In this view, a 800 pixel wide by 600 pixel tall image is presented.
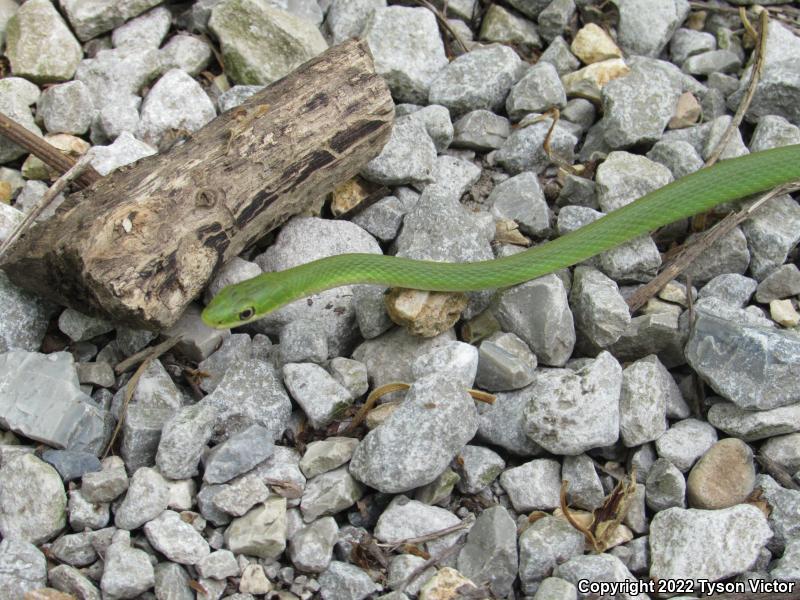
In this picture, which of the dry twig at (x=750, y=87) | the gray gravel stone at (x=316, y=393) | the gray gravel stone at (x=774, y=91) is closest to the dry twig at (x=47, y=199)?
the gray gravel stone at (x=316, y=393)

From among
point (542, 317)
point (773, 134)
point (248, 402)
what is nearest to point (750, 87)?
point (773, 134)

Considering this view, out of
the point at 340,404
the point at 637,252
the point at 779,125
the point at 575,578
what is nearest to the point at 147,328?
the point at 340,404

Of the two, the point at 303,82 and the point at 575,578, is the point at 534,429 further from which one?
the point at 303,82

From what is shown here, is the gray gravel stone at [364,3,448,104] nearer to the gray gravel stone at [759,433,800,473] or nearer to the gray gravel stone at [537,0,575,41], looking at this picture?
the gray gravel stone at [537,0,575,41]

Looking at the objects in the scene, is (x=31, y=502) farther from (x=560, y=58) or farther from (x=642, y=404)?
(x=560, y=58)

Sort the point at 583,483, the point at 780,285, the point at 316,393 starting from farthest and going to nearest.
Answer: the point at 780,285
the point at 316,393
the point at 583,483

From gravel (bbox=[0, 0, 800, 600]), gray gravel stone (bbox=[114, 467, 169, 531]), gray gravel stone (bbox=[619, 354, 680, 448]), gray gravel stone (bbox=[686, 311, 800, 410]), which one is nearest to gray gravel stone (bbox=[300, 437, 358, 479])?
gravel (bbox=[0, 0, 800, 600])
